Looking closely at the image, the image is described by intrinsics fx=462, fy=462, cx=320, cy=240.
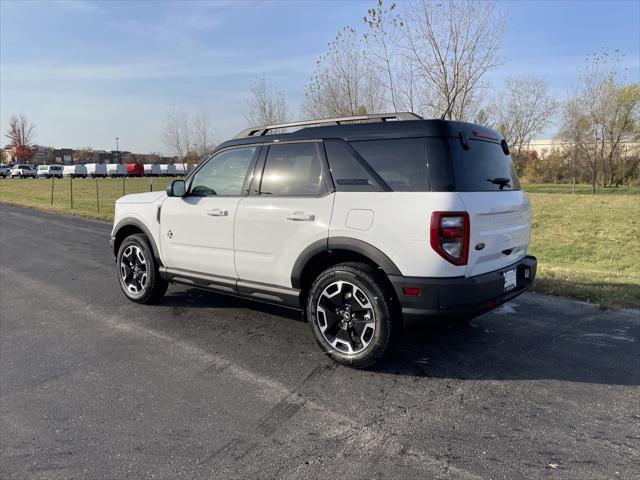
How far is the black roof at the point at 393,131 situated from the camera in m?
3.46

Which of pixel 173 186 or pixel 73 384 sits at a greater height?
pixel 173 186

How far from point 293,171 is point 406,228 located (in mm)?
1282

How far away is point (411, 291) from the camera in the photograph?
11.1ft

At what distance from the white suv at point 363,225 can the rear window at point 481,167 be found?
0.01 metres

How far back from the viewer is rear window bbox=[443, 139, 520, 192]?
342 centimetres

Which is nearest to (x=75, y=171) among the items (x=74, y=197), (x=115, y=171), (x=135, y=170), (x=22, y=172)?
(x=115, y=171)

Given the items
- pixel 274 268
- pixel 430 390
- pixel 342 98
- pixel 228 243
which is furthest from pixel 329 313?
pixel 342 98

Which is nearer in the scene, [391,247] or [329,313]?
[391,247]

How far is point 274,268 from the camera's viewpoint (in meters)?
4.16

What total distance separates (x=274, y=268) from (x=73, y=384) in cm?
180

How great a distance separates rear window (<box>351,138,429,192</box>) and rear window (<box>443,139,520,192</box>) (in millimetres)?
222

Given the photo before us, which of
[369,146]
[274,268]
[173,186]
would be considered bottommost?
[274,268]

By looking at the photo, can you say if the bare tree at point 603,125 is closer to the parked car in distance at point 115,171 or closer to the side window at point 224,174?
the side window at point 224,174

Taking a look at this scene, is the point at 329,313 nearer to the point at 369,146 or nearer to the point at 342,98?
→ the point at 369,146
